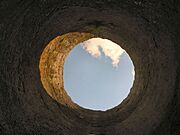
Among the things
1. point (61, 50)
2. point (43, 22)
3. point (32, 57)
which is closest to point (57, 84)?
point (61, 50)

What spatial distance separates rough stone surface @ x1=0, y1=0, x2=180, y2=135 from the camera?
276cm

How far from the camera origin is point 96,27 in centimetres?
456

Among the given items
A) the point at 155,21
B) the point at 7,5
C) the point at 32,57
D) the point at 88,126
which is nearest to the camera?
the point at 7,5

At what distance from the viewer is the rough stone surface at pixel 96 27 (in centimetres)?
276

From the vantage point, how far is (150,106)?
137 inches

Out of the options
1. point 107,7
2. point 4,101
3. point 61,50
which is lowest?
point 4,101

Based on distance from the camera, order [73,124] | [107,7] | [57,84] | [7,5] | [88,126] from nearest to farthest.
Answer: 1. [7,5]
2. [107,7]
3. [73,124]
4. [88,126]
5. [57,84]

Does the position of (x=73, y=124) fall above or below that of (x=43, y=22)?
below

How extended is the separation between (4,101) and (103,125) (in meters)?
2.22

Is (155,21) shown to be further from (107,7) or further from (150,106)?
(150,106)

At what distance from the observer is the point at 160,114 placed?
3.13m

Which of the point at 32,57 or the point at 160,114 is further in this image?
the point at 32,57

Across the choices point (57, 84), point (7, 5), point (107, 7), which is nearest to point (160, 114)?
point (107, 7)

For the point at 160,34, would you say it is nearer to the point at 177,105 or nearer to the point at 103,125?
the point at 177,105
